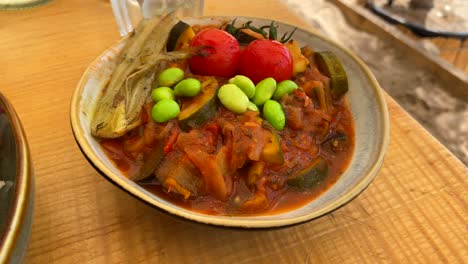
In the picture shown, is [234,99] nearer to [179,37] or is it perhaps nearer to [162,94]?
[162,94]

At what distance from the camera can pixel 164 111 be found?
1.13 m

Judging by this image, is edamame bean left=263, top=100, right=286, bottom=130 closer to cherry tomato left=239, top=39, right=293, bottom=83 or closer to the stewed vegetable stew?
the stewed vegetable stew

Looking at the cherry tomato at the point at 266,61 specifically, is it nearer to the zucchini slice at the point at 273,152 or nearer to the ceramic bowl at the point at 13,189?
the zucchini slice at the point at 273,152

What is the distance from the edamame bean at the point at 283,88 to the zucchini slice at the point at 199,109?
0.19m

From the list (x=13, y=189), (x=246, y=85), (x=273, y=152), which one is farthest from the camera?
(x=246, y=85)

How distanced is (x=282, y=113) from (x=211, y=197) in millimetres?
320

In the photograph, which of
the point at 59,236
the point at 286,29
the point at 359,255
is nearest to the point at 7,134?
the point at 59,236

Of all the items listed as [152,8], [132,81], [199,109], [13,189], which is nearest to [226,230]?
[199,109]

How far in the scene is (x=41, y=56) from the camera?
68.2 inches

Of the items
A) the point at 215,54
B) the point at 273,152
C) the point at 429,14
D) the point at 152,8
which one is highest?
the point at 215,54

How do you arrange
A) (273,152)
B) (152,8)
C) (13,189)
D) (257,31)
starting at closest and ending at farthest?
(13,189)
(273,152)
(257,31)
(152,8)

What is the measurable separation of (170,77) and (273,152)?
41 centimetres

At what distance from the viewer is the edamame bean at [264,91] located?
1.21 m

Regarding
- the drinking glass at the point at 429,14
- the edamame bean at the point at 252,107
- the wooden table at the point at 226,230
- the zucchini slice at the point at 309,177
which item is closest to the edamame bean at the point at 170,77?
the edamame bean at the point at 252,107
